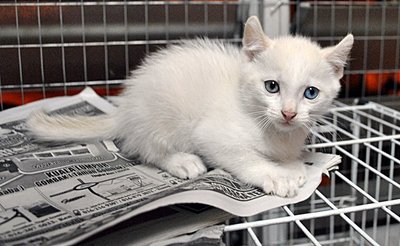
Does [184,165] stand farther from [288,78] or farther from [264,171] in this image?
[288,78]

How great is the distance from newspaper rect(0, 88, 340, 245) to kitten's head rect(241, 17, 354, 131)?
13 centimetres

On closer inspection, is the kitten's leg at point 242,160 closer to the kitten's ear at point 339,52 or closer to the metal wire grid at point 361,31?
the kitten's ear at point 339,52

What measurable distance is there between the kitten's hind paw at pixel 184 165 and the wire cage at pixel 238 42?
1.41 ft

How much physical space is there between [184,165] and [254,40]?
29 cm

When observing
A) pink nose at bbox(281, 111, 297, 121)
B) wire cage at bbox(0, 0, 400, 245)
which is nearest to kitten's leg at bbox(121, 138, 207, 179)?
pink nose at bbox(281, 111, 297, 121)

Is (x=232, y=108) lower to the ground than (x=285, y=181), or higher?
higher

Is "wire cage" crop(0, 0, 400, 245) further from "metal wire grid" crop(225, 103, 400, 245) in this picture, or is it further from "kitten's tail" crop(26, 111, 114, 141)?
"kitten's tail" crop(26, 111, 114, 141)

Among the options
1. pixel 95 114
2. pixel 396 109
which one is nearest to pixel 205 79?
pixel 95 114

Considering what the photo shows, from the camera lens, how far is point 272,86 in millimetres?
945

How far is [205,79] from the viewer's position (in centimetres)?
108

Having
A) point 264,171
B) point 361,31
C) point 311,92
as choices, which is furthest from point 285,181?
point 361,31

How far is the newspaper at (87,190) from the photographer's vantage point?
0.70 meters

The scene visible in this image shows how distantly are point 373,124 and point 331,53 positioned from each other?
1.55ft

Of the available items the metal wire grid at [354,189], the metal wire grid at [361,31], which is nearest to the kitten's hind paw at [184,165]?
the metal wire grid at [354,189]
